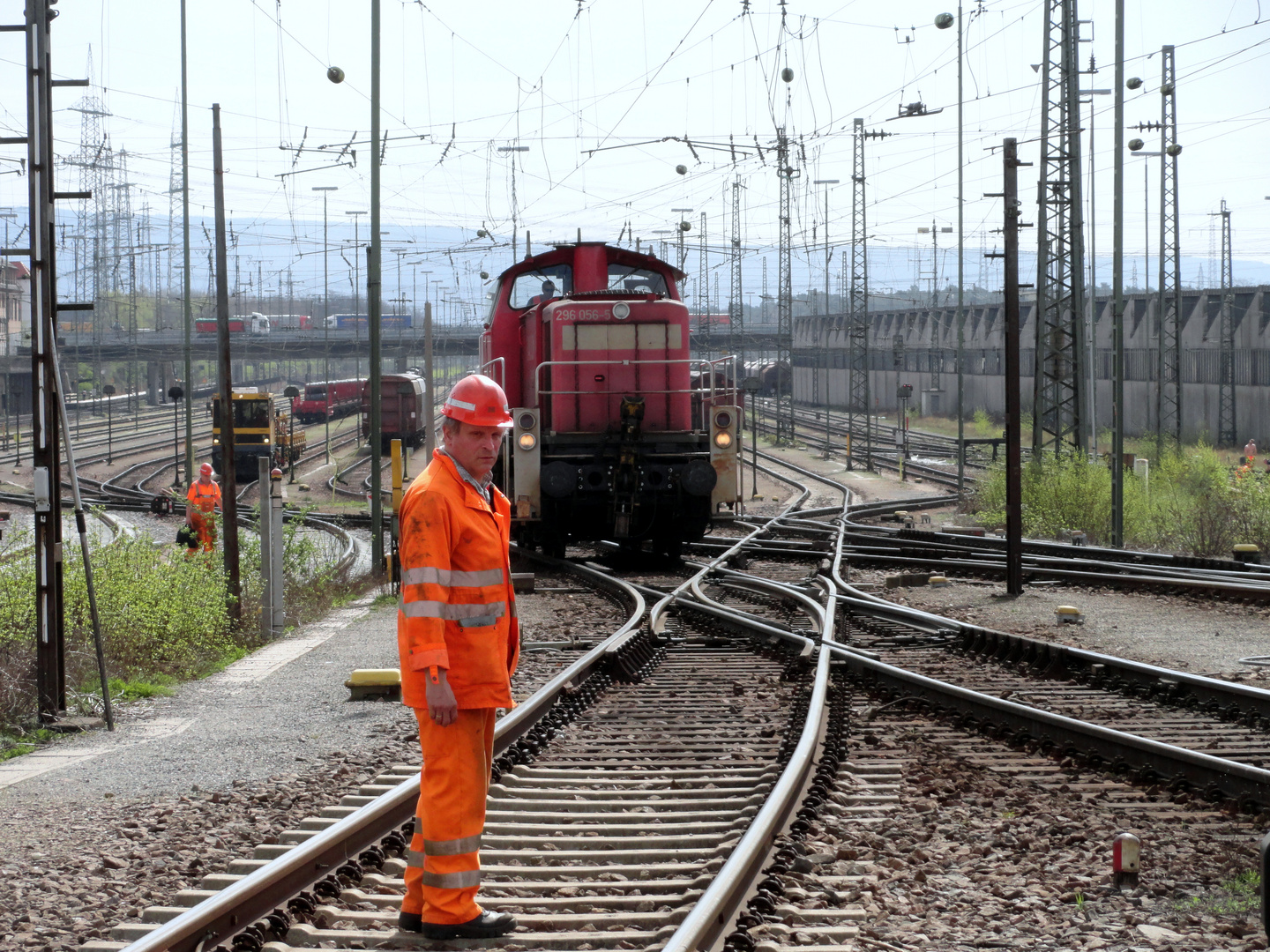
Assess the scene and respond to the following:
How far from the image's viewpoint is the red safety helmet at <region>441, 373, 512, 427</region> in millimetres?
5035

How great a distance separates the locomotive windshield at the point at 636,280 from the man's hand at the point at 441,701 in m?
14.2

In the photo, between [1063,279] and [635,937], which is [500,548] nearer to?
[635,937]

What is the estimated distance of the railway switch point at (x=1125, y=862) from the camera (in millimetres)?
5441

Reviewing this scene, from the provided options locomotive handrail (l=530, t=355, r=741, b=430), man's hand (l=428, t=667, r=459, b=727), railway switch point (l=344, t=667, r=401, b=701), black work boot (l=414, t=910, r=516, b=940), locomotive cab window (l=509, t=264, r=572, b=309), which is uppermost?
locomotive cab window (l=509, t=264, r=572, b=309)

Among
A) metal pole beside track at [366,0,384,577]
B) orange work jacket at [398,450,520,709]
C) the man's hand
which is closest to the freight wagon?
metal pole beside track at [366,0,384,577]

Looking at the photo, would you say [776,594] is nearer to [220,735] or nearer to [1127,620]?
[1127,620]

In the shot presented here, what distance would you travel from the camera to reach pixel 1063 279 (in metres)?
26.8

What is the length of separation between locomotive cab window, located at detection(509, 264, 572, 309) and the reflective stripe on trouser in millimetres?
14125

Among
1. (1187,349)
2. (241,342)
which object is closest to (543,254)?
(1187,349)

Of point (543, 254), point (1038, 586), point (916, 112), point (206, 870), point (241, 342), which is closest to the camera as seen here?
point (206, 870)

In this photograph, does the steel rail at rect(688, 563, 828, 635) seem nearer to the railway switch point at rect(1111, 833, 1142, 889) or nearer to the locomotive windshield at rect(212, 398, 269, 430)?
the railway switch point at rect(1111, 833, 1142, 889)

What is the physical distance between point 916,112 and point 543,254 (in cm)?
1591

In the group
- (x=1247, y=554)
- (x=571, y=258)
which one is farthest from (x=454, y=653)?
(x=1247, y=554)

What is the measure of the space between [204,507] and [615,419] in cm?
815
